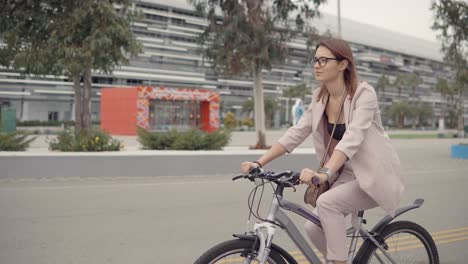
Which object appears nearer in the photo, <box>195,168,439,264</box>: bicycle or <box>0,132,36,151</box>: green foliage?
<box>195,168,439,264</box>: bicycle

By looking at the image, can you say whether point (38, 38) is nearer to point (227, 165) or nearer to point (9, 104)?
point (227, 165)

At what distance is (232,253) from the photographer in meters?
2.92

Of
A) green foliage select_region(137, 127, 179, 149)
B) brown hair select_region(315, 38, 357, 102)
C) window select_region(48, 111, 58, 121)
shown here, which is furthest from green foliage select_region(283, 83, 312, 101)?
brown hair select_region(315, 38, 357, 102)

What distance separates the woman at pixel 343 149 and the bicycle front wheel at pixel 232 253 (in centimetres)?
47

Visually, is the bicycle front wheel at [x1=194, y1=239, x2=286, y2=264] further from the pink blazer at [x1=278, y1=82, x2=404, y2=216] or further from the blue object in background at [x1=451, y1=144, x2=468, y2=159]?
the blue object in background at [x1=451, y1=144, x2=468, y2=159]

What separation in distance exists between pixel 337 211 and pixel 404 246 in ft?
3.38

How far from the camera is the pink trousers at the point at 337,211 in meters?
3.19

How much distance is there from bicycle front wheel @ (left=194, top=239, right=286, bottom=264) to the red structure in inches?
1486

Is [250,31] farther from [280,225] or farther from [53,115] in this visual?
[53,115]

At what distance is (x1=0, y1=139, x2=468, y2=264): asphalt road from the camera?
5559 mm

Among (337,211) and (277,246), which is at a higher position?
(337,211)

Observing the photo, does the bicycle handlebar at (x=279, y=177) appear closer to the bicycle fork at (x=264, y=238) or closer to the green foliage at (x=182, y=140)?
the bicycle fork at (x=264, y=238)

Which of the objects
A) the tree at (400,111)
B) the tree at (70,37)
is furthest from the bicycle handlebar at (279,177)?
the tree at (400,111)

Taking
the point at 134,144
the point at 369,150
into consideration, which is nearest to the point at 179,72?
the point at 134,144
